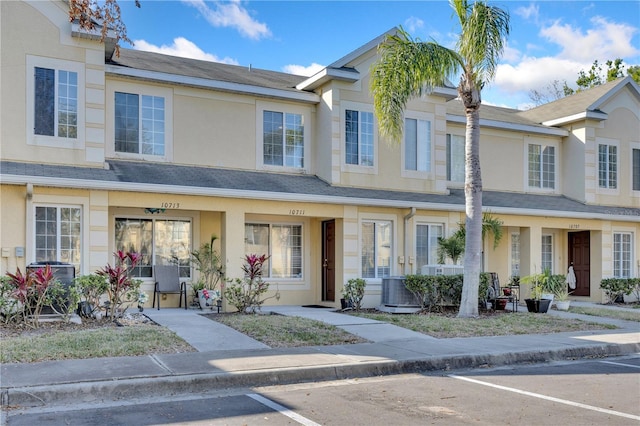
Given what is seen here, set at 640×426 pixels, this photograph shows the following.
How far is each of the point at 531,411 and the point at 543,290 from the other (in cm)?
1078

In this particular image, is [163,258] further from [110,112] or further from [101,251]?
[110,112]

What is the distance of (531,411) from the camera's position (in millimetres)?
7211

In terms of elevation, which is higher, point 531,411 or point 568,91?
point 568,91

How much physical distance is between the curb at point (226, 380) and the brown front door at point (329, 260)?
7567 millimetres

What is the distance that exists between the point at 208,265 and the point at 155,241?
1.48 meters

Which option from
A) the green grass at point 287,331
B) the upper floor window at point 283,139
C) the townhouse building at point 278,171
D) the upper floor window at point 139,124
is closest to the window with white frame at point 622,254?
the townhouse building at point 278,171

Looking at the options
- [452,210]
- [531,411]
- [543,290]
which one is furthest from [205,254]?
[531,411]

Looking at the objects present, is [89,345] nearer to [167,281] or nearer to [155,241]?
[167,281]

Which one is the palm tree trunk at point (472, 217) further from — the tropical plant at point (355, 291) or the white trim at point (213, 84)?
the white trim at point (213, 84)

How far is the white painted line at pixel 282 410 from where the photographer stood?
21.9 feet

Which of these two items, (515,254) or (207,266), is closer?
(207,266)

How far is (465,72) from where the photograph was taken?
14594 millimetres

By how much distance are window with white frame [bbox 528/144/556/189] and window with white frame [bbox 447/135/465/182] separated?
3058 mm

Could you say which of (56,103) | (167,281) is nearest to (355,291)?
(167,281)
